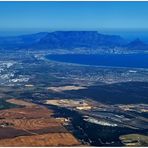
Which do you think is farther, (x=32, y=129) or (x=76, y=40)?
(x=76, y=40)

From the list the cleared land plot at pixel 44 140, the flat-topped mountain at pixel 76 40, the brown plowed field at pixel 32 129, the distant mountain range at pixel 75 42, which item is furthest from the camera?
the flat-topped mountain at pixel 76 40

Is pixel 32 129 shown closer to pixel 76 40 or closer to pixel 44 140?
pixel 44 140

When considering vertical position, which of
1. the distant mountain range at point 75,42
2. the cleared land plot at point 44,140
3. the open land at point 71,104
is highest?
the distant mountain range at point 75,42

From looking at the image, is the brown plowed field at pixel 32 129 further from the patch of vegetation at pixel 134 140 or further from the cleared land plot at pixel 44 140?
the patch of vegetation at pixel 134 140

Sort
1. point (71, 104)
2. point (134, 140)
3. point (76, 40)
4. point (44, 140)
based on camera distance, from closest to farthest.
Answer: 1. point (44, 140)
2. point (134, 140)
3. point (71, 104)
4. point (76, 40)

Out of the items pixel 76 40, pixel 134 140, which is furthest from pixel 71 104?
pixel 76 40

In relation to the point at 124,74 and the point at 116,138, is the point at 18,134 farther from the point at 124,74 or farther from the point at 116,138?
the point at 124,74

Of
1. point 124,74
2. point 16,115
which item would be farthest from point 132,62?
point 16,115

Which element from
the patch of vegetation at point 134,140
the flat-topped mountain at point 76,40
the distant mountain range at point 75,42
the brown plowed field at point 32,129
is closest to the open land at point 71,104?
the brown plowed field at point 32,129
